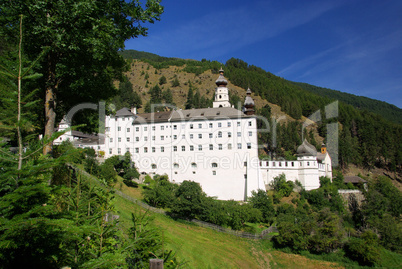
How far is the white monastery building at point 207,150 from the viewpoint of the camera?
52.5 m

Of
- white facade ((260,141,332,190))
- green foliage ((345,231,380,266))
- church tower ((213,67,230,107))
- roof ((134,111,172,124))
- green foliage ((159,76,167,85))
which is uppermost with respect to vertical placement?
green foliage ((159,76,167,85))

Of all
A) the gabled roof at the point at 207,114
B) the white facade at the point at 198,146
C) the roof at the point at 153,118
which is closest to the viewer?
the white facade at the point at 198,146

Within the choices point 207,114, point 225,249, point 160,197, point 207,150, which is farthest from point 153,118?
point 225,249

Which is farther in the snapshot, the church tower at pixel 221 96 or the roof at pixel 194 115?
the church tower at pixel 221 96

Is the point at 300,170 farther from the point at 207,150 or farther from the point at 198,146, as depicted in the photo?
the point at 198,146

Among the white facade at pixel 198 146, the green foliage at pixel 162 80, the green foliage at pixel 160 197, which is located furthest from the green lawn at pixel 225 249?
the green foliage at pixel 162 80

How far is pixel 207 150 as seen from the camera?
178ft

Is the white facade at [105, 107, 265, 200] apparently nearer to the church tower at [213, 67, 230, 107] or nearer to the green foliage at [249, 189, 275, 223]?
the green foliage at [249, 189, 275, 223]

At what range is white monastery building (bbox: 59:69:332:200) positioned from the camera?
172ft

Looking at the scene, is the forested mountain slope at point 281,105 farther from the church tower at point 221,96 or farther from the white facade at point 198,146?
the church tower at point 221,96

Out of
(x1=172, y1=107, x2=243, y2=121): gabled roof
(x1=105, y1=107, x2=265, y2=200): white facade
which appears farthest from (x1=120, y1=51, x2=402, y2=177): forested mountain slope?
(x1=172, y1=107, x2=243, y2=121): gabled roof

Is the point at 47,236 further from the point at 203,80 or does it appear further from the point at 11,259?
the point at 203,80

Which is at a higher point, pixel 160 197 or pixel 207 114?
pixel 207 114

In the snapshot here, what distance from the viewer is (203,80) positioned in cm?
16225
